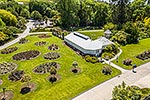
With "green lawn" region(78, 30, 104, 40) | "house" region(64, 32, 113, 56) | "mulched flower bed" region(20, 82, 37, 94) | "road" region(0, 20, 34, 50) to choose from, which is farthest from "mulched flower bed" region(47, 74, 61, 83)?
"green lawn" region(78, 30, 104, 40)

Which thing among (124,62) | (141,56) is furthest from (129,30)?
(124,62)

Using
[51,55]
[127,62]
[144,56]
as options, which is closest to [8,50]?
[51,55]

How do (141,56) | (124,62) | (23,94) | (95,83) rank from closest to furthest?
(23,94)
(95,83)
(124,62)
(141,56)

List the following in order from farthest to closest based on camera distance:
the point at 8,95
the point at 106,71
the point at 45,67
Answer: the point at 45,67 < the point at 106,71 < the point at 8,95

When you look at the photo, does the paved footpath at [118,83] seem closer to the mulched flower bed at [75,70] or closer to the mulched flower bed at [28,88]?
the mulched flower bed at [75,70]

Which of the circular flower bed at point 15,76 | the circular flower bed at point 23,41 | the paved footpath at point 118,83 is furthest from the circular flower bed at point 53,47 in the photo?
the paved footpath at point 118,83

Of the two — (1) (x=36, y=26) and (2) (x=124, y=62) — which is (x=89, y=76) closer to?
(2) (x=124, y=62)

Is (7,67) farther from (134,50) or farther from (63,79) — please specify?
(134,50)
